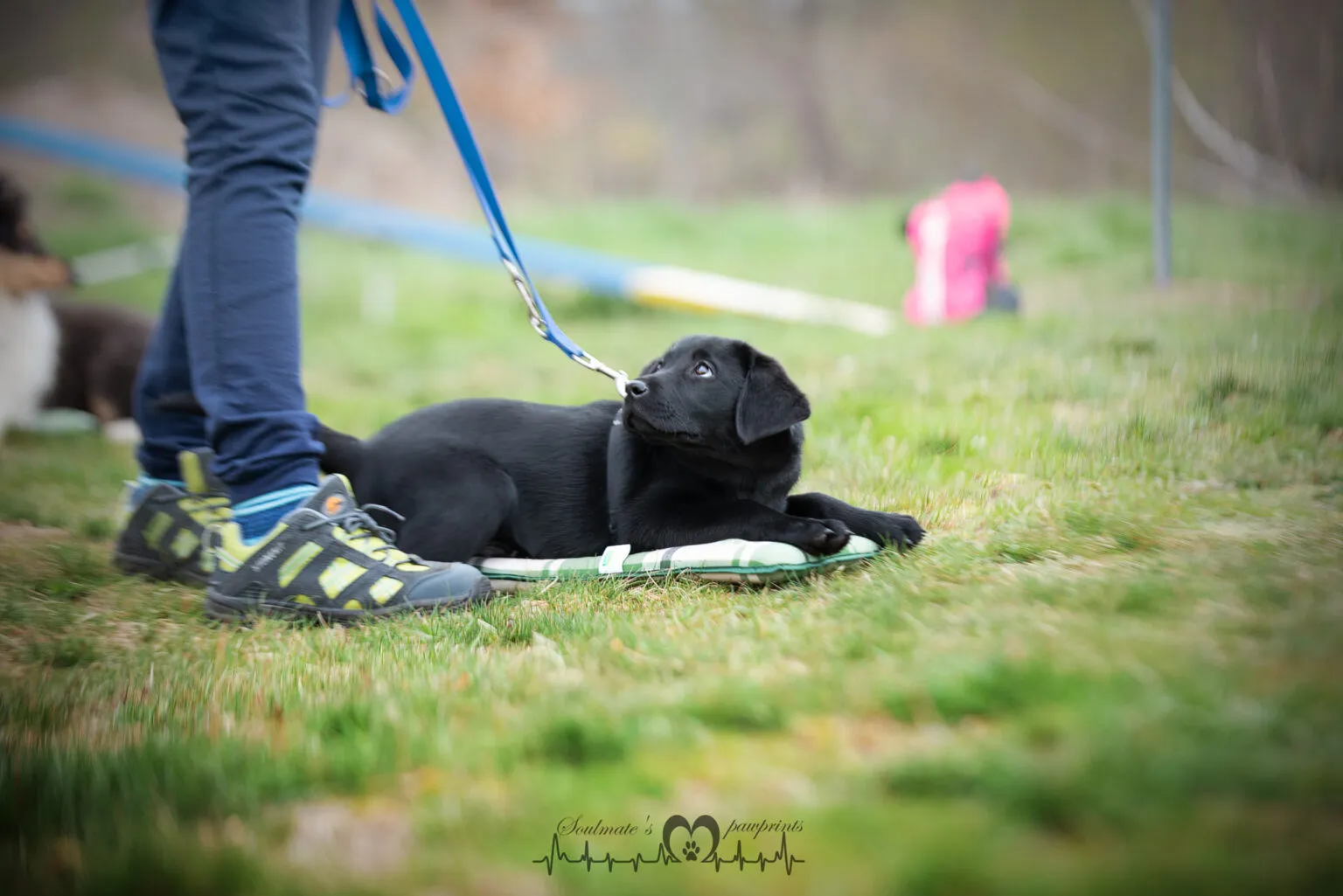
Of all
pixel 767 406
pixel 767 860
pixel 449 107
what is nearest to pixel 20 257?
pixel 449 107

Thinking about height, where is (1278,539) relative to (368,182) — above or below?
below

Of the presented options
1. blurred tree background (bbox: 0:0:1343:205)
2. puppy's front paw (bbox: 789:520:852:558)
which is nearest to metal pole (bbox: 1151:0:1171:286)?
puppy's front paw (bbox: 789:520:852:558)

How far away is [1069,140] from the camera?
39.5ft

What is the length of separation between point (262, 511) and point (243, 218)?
609 millimetres

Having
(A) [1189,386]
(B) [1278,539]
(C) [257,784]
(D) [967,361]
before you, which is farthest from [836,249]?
(C) [257,784]

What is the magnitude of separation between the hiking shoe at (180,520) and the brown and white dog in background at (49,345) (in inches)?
114

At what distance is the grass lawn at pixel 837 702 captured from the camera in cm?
106

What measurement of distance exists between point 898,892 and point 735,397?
169cm

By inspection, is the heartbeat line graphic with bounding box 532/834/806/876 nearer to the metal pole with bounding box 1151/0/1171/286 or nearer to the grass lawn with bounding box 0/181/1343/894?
the grass lawn with bounding box 0/181/1343/894

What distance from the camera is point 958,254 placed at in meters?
6.88

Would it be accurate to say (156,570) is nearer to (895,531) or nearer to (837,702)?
(895,531)

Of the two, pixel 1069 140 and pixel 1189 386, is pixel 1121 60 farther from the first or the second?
pixel 1189 386

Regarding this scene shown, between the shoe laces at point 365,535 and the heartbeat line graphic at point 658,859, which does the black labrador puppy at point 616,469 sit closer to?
the shoe laces at point 365,535

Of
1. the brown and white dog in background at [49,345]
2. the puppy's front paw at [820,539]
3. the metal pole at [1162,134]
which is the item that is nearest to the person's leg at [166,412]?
the puppy's front paw at [820,539]
